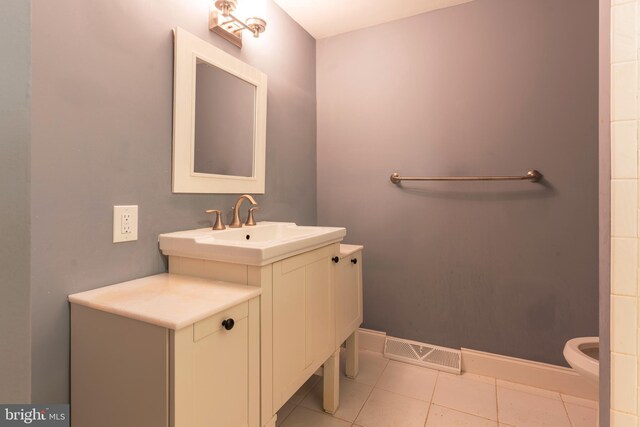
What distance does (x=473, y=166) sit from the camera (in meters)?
1.80

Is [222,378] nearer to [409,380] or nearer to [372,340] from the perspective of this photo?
[409,380]

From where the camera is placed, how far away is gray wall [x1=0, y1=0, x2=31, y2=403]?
0.41 meters

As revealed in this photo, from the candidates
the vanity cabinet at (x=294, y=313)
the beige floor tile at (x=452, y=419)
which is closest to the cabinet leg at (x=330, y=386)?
the vanity cabinet at (x=294, y=313)

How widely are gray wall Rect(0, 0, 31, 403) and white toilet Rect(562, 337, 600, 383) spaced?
1.46 meters

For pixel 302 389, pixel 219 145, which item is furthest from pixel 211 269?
pixel 302 389

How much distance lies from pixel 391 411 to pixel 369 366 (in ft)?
1.30

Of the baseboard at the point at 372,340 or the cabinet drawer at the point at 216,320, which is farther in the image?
the baseboard at the point at 372,340

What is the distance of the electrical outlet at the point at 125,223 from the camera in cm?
103

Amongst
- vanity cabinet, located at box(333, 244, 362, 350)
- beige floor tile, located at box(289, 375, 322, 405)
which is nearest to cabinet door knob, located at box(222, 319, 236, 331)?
vanity cabinet, located at box(333, 244, 362, 350)

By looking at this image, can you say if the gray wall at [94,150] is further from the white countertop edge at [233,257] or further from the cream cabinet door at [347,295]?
the cream cabinet door at [347,295]

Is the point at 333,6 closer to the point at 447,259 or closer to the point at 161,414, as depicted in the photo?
the point at 447,259

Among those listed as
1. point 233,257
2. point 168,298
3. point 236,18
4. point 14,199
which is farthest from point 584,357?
point 236,18

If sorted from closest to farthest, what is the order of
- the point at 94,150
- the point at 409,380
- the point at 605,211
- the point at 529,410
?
the point at 605,211, the point at 94,150, the point at 529,410, the point at 409,380

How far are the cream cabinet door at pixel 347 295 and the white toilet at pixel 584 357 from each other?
92cm
